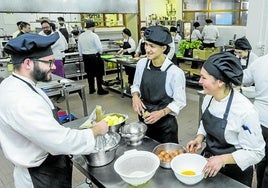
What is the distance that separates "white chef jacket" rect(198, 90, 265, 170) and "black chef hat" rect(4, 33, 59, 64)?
107cm

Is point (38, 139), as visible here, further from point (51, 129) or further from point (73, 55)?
point (73, 55)

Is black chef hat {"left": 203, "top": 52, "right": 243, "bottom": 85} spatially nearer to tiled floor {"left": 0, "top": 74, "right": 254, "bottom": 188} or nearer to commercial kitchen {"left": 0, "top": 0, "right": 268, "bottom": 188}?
commercial kitchen {"left": 0, "top": 0, "right": 268, "bottom": 188}

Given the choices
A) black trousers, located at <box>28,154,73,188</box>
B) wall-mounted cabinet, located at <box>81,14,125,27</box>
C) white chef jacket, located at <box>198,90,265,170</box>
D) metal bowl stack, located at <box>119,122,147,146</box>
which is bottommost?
black trousers, located at <box>28,154,73,188</box>

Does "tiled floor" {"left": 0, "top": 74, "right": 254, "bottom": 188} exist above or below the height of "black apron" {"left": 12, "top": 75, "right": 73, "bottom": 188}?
below

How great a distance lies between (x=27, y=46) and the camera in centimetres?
125

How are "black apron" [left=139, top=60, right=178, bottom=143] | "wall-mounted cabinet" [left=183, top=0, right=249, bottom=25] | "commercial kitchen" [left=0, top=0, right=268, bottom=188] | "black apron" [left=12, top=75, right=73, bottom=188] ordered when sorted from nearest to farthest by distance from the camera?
"black apron" [left=12, top=75, right=73, bottom=188]
"commercial kitchen" [left=0, top=0, right=268, bottom=188]
"black apron" [left=139, top=60, right=178, bottom=143]
"wall-mounted cabinet" [left=183, top=0, right=249, bottom=25]

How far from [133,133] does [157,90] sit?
18.3 inches

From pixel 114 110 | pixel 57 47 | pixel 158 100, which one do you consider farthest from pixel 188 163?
pixel 57 47

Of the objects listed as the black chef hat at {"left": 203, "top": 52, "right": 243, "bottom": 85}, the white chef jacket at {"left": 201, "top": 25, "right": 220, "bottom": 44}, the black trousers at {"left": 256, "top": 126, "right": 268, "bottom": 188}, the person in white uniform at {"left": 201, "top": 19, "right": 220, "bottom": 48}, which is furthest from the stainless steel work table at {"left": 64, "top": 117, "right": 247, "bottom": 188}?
the white chef jacket at {"left": 201, "top": 25, "right": 220, "bottom": 44}

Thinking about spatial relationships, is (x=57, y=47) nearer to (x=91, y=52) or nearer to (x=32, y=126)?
(x=91, y=52)

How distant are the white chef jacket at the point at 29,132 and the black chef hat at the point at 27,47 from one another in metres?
0.13

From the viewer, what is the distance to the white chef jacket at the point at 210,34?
7953mm

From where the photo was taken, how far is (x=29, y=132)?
117 centimetres

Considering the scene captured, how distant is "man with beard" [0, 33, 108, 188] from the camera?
1.17 meters
